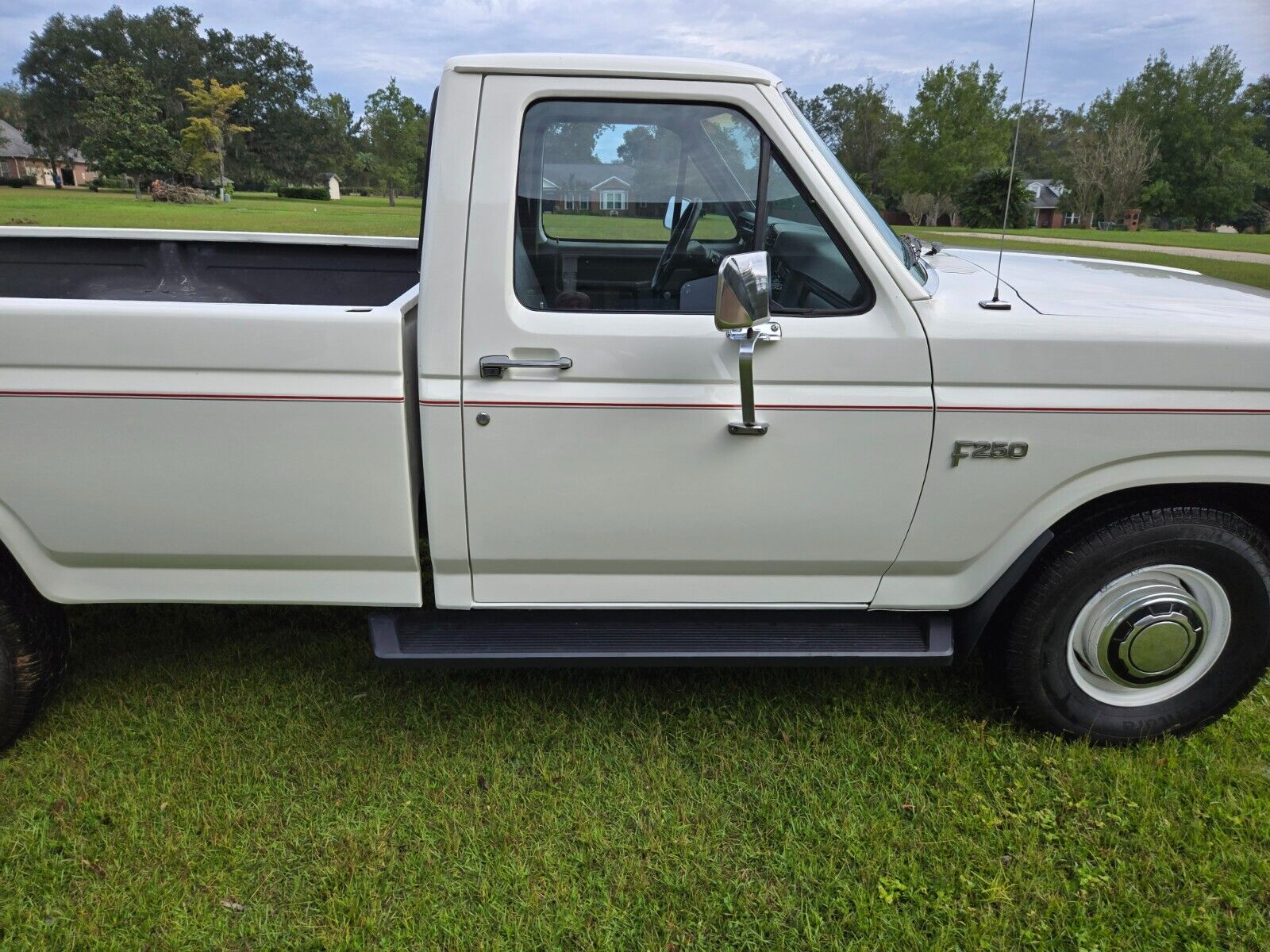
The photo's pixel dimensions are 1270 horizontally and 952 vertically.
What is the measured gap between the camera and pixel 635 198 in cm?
249

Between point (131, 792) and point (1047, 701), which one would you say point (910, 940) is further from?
point (131, 792)

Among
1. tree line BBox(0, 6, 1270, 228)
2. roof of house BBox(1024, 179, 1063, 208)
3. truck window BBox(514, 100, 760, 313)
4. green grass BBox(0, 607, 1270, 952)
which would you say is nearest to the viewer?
green grass BBox(0, 607, 1270, 952)

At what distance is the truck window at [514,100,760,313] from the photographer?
2309 millimetres

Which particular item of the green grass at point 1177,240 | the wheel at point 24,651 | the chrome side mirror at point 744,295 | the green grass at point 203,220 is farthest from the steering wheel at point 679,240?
the green grass at point 1177,240

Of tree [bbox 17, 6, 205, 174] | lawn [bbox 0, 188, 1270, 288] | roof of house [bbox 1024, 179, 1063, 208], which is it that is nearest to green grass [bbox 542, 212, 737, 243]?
lawn [bbox 0, 188, 1270, 288]

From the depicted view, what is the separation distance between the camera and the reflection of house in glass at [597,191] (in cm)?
239

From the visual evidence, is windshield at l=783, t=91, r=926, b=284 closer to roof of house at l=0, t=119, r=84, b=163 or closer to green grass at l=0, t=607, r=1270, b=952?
green grass at l=0, t=607, r=1270, b=952

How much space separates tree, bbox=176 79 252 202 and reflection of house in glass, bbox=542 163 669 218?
217ft

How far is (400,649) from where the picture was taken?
248 centimetres

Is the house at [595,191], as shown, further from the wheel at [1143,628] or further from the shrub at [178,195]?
the shrub at [178,195]

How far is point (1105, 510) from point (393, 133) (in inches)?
2699

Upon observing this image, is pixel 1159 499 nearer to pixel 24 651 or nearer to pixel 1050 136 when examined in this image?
pixel 24 651

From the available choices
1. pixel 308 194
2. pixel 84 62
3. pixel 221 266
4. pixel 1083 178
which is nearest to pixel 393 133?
pixel 308 194

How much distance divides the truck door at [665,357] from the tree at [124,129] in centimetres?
6756
